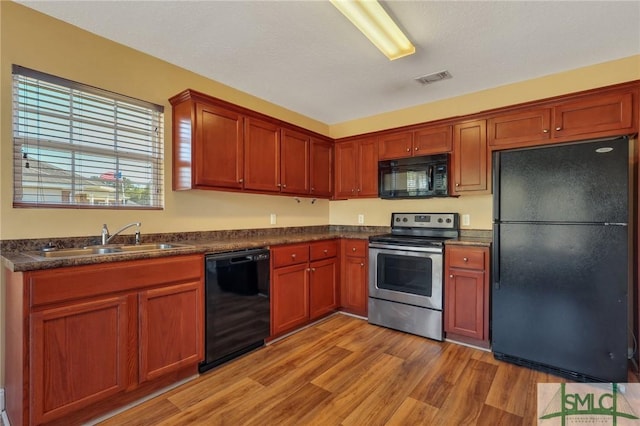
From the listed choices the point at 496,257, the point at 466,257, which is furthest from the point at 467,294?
the point at 496,257

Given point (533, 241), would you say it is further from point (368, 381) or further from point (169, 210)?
point (169, 210)

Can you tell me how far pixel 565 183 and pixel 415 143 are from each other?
1.46 m

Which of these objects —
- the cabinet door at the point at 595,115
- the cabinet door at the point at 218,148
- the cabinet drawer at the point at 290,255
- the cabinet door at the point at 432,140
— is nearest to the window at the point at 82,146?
the cabinet door at the point at 218,148

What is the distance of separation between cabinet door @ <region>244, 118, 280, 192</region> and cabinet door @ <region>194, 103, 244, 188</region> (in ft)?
0.29

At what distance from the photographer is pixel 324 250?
341 cm

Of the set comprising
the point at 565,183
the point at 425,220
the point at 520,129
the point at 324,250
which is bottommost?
the point at 324,250

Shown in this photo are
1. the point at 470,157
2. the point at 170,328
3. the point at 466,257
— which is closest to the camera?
the point at 170,328

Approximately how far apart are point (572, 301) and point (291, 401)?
2.15m

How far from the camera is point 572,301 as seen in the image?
2.24 m

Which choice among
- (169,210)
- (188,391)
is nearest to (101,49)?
(169,210)

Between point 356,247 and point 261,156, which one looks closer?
point 261,156

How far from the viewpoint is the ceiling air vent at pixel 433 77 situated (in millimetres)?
2850

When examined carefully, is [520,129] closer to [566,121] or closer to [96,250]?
[566,121]

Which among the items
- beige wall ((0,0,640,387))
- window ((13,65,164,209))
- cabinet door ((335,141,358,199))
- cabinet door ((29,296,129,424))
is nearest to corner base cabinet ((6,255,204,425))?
cabinet door ((29,296,129,424))
